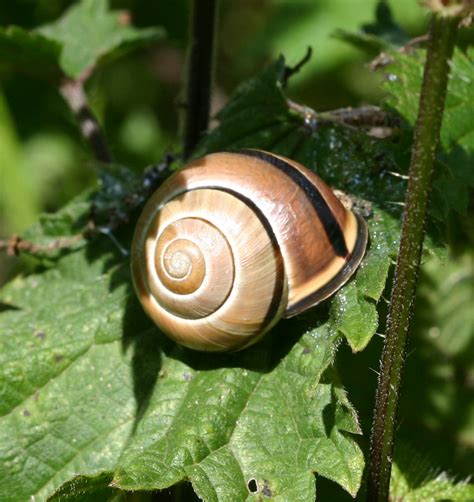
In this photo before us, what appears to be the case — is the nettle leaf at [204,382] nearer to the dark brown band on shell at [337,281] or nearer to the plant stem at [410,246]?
the dark brown band on shell at [337,281]

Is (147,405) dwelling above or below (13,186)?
above

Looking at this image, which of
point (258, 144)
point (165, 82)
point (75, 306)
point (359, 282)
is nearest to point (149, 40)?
point (258, 144)

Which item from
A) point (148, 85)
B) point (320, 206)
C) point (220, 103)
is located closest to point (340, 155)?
point (320, 206)

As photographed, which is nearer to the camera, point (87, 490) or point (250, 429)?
point (87, 490)

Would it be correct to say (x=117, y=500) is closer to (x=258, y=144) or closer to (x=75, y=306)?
(x=75, y=306)

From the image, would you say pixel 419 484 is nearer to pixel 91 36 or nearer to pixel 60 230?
pixel 60 230

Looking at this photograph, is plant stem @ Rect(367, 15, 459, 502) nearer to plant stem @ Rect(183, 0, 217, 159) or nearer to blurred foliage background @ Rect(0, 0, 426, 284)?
plant stem @ Rect(183, 0, 217, 159)

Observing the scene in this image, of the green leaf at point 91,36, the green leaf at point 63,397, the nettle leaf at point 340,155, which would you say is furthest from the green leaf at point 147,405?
the green leaf at point 91,36

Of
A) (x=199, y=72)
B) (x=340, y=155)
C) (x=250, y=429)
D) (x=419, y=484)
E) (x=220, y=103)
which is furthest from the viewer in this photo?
(x=220, y=103)
